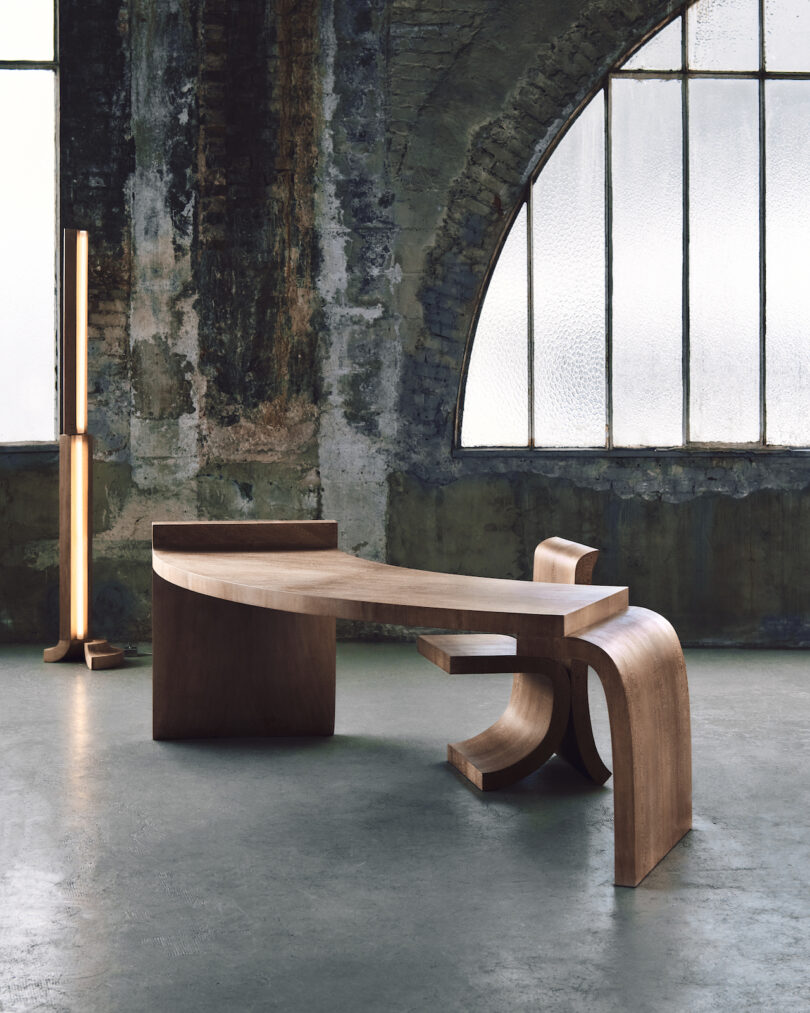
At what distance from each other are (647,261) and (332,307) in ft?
5.97

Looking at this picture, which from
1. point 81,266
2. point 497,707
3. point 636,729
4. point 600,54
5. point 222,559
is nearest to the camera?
point 636,729

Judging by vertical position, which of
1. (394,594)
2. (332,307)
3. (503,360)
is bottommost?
(394,594)

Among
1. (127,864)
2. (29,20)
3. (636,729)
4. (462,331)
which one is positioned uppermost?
(29,20)

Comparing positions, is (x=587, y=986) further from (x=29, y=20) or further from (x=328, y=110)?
(x=29, y=20)

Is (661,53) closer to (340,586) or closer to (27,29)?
(27,29)

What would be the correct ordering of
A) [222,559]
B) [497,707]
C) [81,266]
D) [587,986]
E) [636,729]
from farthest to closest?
[81,266] → [497,707] → [222,559] → [636,729] → [587,986]

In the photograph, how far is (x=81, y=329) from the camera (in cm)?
561

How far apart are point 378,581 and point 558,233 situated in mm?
3757

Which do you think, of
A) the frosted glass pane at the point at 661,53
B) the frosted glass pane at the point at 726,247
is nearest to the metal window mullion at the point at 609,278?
the frosted glass pane at the point at 661,53

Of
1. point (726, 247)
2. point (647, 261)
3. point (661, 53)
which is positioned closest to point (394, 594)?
point (647, 261)

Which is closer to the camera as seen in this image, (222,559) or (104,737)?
(222,559)

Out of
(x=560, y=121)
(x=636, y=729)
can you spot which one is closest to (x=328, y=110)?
(x=560, y=121)

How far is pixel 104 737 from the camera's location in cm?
410

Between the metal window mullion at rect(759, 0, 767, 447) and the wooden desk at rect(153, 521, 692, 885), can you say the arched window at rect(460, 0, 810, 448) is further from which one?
the wooden desk at rect(153, 521, 692, 885)
